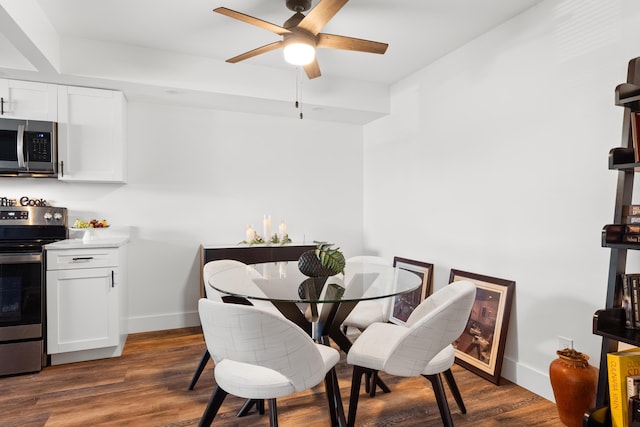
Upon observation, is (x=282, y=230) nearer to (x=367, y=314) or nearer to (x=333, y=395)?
(x=367, y=314)

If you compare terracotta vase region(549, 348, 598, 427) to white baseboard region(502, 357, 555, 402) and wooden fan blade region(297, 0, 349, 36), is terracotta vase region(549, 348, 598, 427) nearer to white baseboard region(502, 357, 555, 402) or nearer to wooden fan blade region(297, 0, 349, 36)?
white baseboard region(502, 357, 555, 402)

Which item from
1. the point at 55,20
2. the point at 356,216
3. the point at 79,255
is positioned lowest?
the point at 79,255

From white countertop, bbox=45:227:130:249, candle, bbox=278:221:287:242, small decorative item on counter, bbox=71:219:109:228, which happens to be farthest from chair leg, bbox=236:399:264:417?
small decorative item on counter, bbox=71:219:109:228

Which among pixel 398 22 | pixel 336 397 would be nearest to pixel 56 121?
pixel 398 22

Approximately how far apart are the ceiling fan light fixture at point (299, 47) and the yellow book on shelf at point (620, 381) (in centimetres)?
228

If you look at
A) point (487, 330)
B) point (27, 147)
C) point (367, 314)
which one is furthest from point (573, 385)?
point (27, 147)

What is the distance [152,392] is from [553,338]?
105 inches

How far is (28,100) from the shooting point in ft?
10.1

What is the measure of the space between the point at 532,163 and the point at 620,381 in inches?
54.9

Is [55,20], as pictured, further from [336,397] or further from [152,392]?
[336,397]

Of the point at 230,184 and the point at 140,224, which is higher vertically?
the point at 230,184

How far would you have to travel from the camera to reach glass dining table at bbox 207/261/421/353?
1.90 metres

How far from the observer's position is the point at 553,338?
94.5 inches

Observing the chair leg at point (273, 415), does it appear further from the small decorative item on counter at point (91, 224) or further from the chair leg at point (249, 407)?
the small decorative item on counter at point (91, 224)
